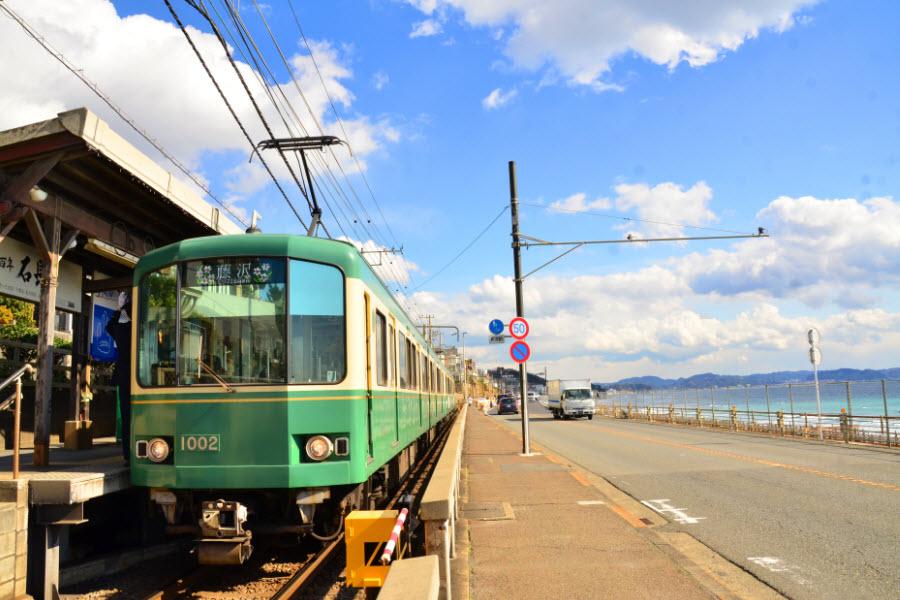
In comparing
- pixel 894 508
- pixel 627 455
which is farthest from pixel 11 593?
pixel 627 455

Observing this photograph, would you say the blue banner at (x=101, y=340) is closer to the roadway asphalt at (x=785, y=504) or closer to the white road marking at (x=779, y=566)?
the roadway asphalt at (x=785, y=504)

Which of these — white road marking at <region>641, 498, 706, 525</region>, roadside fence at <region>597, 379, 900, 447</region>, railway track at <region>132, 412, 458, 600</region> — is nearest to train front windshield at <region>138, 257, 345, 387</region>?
railway track at <region>132, 412, 458, 600</region>

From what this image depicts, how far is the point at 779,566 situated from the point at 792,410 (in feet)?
61.6

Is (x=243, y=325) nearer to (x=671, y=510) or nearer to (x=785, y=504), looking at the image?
(x=671, y=510)

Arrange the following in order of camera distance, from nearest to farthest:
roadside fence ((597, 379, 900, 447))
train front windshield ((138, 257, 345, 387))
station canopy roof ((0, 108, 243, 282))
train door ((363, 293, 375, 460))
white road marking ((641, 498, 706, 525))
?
train front windshield ((138, 257, 345, 387)) → train door ((363, 293, 375, 460)) → station canopy roof ((0, 108, 243, 282)) → white road marking ((641, 498, 706, 525)) → roadside fence ((597, 379, 900, 447))

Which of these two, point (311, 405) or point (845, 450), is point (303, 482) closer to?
point (311, 405)

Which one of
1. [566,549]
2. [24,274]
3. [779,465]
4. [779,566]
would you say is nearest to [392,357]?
[566,549]

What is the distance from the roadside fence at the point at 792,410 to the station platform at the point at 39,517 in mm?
19042

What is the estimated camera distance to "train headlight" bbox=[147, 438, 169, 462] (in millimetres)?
6574

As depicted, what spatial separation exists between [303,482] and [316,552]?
2.06 meters

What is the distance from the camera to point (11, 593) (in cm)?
584

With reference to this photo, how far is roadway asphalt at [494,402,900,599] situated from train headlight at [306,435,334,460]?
3.99 meters

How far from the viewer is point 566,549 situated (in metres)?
7.31

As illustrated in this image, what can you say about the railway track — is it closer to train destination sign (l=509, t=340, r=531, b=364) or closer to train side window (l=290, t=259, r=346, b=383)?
train side window (l=290, t=259, r=346, b=383)
